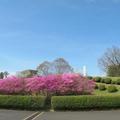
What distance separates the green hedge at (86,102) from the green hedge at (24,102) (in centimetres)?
127

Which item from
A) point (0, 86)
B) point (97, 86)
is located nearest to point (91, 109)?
point (0, 86)

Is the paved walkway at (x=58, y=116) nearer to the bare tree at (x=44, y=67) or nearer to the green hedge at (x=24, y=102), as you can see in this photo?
the green hedge at (x=24, y=102)

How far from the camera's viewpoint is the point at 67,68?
275 feet

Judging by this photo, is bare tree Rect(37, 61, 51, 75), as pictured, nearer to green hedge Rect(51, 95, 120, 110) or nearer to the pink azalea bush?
the pink azalea bush

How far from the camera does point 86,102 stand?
32250 millimetres

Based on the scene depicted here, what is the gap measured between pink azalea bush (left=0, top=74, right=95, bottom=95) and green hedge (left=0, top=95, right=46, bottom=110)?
4.35 m

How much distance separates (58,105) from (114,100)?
15.5 feet

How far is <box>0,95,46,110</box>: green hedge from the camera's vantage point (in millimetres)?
33281

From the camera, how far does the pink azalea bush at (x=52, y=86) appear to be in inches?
1487

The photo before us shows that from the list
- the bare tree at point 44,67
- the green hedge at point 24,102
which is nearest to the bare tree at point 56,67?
the bare tree at point 44,67

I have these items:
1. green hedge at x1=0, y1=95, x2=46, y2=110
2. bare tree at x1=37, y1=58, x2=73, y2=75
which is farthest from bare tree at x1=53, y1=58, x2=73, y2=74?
green hedge at x1=0, y1=95, x2=46, y2=110

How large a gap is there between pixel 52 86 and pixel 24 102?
5.15 meters

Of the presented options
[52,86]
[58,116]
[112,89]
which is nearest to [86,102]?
[52,86]

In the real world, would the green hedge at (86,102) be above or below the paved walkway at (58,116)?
above
